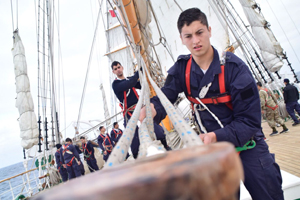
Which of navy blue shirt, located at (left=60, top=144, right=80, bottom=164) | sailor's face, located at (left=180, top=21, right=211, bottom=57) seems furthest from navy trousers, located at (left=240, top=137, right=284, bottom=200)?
navy blue shirt, located at (left=60, top=144, right=80, bottom=164)

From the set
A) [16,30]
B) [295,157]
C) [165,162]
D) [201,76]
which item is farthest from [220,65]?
[16,30]

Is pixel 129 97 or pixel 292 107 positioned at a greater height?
pixel 129 97

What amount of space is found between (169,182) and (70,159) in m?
6.27

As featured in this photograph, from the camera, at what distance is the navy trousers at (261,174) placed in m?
0.98

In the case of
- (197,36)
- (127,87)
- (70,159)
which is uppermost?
(127,87)

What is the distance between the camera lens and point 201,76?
42.4 inches

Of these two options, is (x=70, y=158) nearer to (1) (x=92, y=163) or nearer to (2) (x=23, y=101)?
(1) (x=92, y=163)

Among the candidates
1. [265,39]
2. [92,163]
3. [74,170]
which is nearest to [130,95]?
Answer: [74,170]

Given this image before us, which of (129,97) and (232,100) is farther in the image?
(129,97)

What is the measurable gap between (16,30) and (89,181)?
8.94 meters

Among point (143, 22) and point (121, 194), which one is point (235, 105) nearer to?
point (121, 194)

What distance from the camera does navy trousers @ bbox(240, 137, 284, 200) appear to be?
3.23ft

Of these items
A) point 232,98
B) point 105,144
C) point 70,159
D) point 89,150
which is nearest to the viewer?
point 232,98

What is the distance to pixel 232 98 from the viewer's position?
0.95 m
